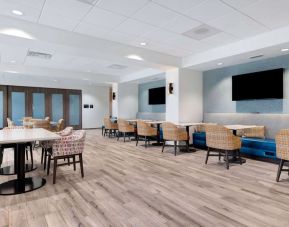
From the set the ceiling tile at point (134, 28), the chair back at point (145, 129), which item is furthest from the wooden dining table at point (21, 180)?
the chair back at point (145, 129)

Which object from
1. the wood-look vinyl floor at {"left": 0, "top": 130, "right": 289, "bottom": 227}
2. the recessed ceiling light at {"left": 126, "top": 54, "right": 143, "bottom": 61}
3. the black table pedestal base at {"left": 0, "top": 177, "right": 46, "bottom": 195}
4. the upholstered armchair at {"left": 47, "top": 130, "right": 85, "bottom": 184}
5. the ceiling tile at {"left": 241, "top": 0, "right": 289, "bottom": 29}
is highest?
the ceiling tile at {"left": 241, "top": 0, "right": 289, "bottom": 29}

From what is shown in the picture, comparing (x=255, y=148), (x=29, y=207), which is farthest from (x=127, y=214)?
(x=255, y=148)

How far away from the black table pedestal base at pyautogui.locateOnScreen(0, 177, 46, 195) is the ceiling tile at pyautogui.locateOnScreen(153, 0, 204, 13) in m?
3.53

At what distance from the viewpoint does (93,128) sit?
12.8 m

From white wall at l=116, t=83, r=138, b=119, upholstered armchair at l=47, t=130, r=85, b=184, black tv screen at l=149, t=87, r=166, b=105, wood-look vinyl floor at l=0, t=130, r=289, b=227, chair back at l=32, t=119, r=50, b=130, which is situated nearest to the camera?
wood-look vinyl floor at l=0, t=130, r=289, b=227

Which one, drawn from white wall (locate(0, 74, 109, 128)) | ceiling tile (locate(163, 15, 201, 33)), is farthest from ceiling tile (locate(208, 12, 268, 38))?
white wall (locate(0, 74, 109, 128))

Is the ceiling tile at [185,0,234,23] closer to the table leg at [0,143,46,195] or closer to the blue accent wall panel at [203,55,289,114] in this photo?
the blue accent wall panel at [203,55,289,114]

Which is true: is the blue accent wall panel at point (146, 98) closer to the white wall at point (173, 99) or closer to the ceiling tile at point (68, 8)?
the white wall at point (173, 99)

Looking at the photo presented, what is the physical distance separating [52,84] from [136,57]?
750 centimetres

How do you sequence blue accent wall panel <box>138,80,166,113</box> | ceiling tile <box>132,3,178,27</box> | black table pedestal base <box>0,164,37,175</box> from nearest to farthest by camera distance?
ceiling tile <box>132,3,178,27</box>, black table pedestal base <box>0,164,37,175</box>, blue accent wall panel <box>138,80,166,113</box>

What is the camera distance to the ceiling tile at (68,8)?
10.9ft

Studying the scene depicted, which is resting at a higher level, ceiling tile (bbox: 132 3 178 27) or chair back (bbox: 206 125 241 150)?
ceiling tile (bbox: 132 3 178 27)

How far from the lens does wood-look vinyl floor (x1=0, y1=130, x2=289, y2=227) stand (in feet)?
7.44

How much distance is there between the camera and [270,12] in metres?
3.63
